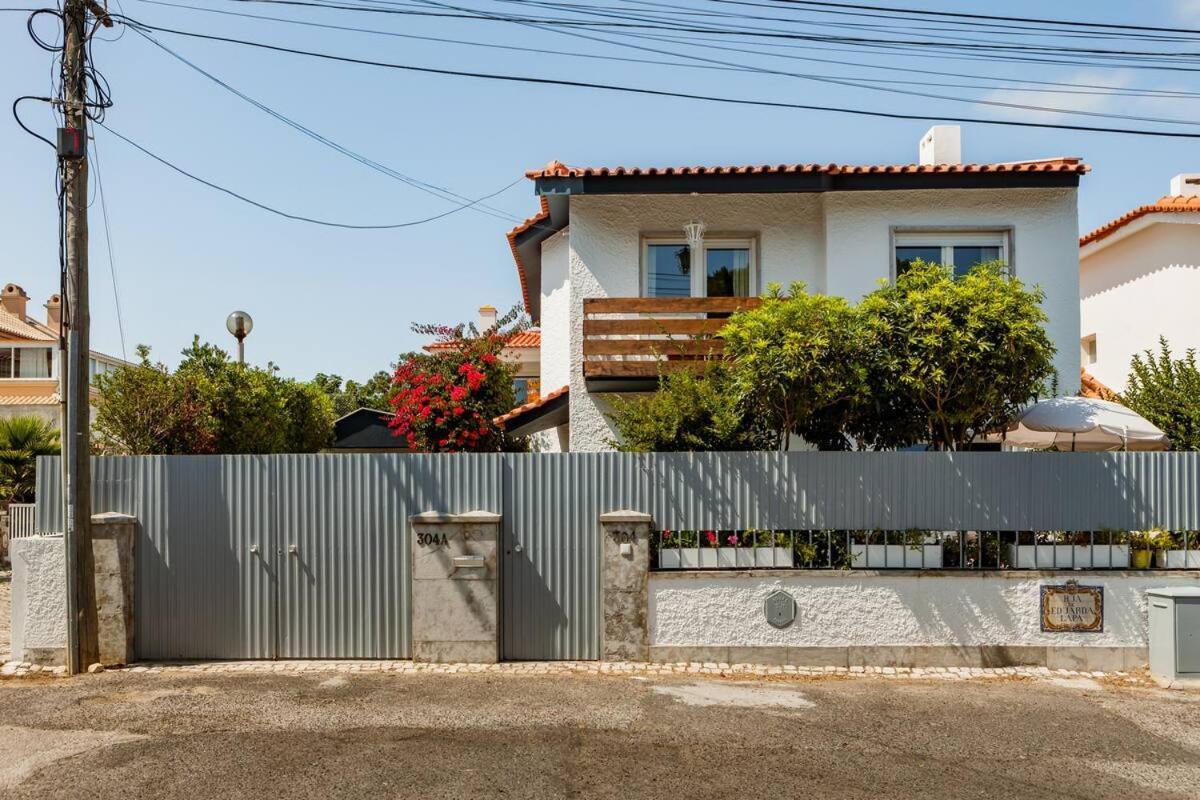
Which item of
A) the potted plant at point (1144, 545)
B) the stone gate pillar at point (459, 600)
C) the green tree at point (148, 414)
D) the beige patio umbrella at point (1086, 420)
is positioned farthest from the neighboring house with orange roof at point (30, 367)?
the potted plant at point (1144, 545)

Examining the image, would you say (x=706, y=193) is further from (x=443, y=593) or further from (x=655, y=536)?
(x=443, y=593)

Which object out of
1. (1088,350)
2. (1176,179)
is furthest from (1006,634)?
(1176,179)

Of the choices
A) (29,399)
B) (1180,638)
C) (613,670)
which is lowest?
(613,670)

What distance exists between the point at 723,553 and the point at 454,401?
6775 mm

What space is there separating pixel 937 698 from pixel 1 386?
29104 millimetres

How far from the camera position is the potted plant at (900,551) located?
9.45m

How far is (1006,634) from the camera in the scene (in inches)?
370

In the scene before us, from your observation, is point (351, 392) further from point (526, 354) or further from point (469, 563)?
point (469, 563)

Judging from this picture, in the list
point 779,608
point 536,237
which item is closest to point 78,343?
point 536,237

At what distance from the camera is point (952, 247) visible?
1307 centimetres

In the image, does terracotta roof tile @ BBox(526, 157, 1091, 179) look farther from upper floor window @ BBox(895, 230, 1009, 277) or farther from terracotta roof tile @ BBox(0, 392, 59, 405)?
terracotta roof tile @ BBox(0, 392, 59, 405)

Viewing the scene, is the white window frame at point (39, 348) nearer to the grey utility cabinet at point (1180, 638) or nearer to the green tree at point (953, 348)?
the green tree at point (953, 348)

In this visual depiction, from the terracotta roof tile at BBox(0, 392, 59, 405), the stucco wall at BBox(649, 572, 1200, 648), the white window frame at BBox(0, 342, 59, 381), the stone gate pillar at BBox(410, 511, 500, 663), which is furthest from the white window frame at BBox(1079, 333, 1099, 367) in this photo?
the white window frame at BBox(0, 342, 59, 381)

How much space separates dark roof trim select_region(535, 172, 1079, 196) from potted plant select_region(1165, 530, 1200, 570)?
212 inches
